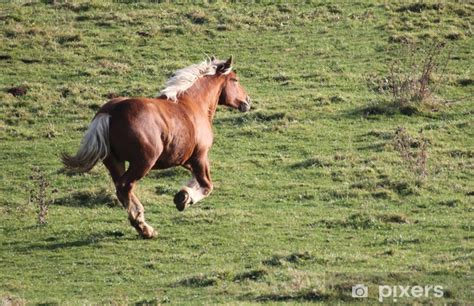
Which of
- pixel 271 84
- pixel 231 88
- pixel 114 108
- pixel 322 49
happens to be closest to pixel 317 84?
pixel 271 84

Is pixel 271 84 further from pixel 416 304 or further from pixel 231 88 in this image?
pixel 416 304

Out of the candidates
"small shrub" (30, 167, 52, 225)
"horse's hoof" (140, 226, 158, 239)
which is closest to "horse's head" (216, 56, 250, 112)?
"horse's hoof" (140, 226, 158, 239)

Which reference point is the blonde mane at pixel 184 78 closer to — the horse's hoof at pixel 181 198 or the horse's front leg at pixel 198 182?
the horse's front leg at pixel 198 182

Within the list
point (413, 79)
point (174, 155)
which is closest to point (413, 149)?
point (413, 79)

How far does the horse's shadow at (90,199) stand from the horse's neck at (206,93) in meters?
2.69

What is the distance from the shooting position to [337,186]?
68.6 ft

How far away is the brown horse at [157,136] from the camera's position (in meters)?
16.4

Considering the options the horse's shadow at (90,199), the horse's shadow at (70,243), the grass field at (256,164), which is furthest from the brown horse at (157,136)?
the horse's shadow at (90,199)

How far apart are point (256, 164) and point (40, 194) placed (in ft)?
17.3

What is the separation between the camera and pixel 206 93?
18.6 metres

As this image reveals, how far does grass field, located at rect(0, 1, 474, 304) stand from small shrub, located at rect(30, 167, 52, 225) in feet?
0.49

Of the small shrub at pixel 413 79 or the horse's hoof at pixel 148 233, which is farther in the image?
the small shrub at pixel 413 79

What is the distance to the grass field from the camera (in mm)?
15070

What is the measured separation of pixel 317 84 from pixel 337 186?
8101 millimetres
